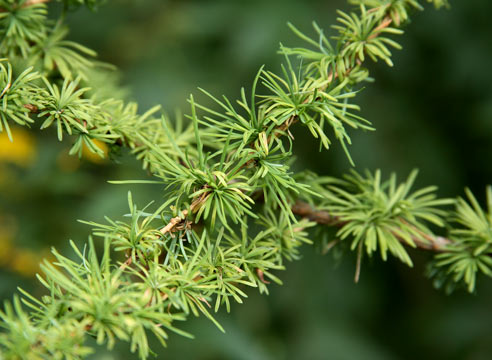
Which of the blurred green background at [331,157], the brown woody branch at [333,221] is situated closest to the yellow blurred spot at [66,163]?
the blurred green background at [331,157]

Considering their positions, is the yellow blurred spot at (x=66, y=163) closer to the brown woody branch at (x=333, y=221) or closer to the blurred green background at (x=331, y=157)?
the blurred green background at (x=331, y=157)

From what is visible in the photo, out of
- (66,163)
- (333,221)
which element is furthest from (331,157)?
(333,221)

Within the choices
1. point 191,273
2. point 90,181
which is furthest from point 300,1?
point 191,273

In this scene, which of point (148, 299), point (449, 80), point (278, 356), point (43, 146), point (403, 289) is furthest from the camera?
point (403, 289)

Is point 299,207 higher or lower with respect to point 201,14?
Result: lower

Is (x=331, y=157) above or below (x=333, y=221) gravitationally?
above

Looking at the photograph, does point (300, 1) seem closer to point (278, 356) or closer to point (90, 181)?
point (90, 181)

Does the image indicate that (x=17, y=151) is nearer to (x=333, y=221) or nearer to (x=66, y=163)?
(x=66, y=163)

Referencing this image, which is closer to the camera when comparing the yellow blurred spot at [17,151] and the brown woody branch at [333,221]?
the brown woody branch at [333,221]
